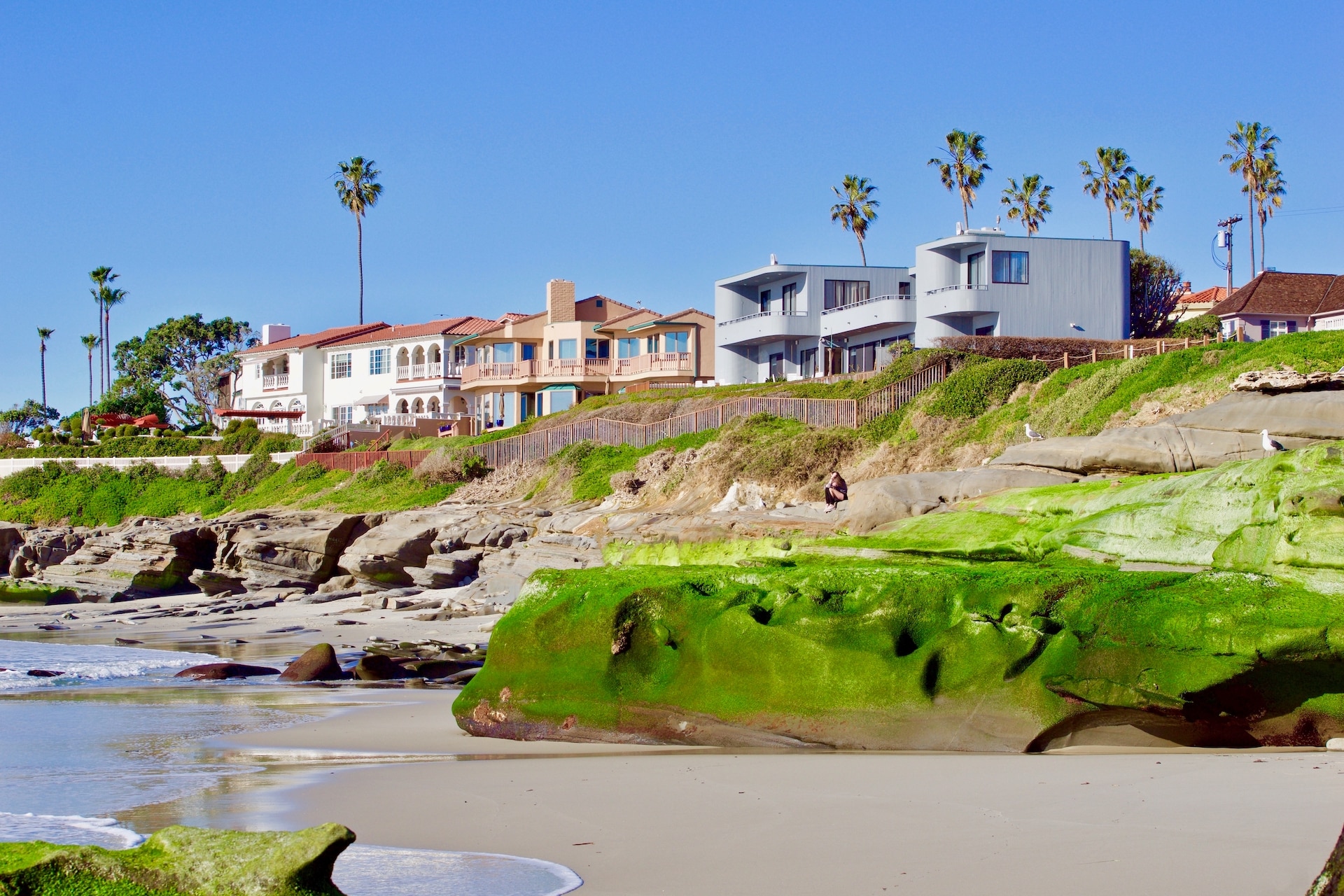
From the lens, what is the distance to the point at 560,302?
63750 millimetres

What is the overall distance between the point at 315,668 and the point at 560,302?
46.8 meters

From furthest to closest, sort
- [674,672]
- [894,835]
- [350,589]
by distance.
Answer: [350,589]
[674,672]
[894,835]

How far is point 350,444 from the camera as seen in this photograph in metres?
52.8

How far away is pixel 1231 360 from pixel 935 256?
19.6 m

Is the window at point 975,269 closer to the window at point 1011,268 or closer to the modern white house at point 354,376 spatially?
the window at point 1011,268

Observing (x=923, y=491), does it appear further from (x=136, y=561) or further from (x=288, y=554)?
(x=136, y=561)

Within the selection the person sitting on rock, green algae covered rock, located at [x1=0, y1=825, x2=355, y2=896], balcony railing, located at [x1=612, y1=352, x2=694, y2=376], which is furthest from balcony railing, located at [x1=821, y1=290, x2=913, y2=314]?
green algae covered rock, located at [x1=0, y1=825, x2=355, y2=896]

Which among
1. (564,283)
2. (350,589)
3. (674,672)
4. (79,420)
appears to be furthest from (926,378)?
(79,420)

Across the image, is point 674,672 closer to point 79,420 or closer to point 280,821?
point 280,821

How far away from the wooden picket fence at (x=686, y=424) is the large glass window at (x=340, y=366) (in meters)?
25.7

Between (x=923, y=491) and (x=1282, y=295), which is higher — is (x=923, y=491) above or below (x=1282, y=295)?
below

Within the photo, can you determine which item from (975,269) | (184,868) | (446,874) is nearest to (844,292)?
(975,269)

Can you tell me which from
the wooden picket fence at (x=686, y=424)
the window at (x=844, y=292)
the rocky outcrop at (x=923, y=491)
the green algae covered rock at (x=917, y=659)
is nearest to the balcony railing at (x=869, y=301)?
the window at (x=844, y=292)

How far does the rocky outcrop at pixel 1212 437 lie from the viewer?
19.7 meters
